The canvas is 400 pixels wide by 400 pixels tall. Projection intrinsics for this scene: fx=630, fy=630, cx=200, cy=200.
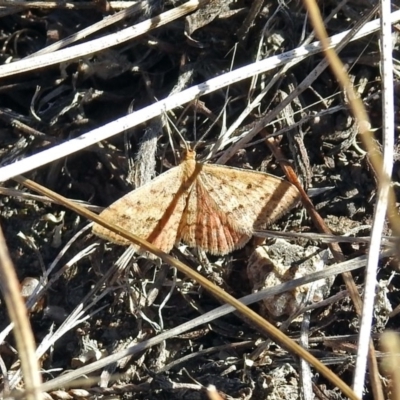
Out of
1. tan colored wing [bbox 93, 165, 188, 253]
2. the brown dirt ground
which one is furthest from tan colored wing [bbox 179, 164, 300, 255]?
the brown dirt ground

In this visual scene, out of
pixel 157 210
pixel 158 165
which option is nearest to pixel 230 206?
pixel 157 210

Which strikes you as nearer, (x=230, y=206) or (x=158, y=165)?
(x=230, y=206)

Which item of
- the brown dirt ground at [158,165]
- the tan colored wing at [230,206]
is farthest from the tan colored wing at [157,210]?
the brown dirt ground at [158,165]

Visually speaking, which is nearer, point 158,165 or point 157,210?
point 157,210

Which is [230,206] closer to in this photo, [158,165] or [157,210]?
[157,210]

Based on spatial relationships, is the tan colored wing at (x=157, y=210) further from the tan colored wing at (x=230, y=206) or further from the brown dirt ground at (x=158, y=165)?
the brown dirt ground at (x=158, y=165)

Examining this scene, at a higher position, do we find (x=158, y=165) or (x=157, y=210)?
(x=158, y=165)

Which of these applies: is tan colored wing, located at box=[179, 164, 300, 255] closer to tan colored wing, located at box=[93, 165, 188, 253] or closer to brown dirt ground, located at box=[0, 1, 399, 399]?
tan colored wing, located at box=[93, 165, 188, 253]
